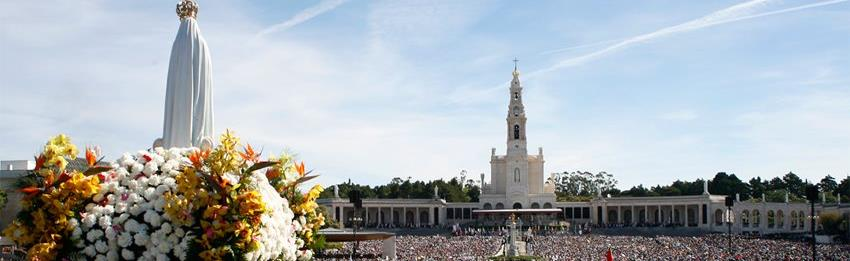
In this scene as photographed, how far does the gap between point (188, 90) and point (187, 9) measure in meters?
1.93

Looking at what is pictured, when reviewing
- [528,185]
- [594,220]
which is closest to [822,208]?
[594,220]

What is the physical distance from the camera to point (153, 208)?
7.51m

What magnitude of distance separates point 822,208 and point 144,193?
7829cm

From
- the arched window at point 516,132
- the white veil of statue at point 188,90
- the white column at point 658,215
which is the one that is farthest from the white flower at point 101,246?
the arched window at point 516,132

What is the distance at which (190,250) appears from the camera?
7297 millimetres

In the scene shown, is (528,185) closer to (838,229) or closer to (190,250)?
(838,229)

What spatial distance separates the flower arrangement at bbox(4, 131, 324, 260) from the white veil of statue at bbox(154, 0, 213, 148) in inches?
419

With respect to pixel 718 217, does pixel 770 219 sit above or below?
below

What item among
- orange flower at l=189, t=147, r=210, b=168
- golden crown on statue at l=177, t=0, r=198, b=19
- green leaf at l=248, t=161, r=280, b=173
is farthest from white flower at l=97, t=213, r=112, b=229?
golden crown on statue at l=177, t=0, r=198, b=19

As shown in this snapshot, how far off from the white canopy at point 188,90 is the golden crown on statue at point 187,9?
0.10 m

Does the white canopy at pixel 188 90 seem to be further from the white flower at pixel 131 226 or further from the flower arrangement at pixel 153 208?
the white flower at pixel 131 226

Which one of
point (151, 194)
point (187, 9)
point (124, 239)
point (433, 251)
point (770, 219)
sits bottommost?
point (433, 251)

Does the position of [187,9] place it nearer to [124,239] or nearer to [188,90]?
[188,90]

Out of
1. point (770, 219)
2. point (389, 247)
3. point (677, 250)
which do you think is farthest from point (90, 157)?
point (770, 219)
